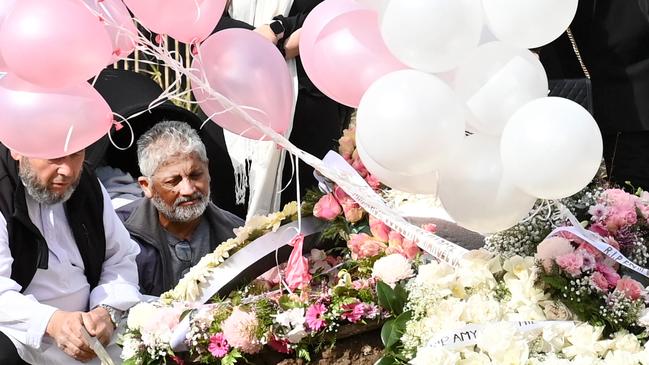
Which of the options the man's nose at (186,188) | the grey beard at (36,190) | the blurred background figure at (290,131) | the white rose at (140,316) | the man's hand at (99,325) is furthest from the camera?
the blurred background figure at (290,131)

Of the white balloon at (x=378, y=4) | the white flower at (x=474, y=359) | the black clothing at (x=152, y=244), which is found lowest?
the black clothing at (x=152, y=244)

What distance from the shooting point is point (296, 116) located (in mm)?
4344

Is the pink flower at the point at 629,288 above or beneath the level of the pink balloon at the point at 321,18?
beneath

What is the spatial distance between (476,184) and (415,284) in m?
0.58

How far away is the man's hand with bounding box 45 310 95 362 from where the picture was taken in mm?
3355

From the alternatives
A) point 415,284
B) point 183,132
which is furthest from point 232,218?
point 415,284

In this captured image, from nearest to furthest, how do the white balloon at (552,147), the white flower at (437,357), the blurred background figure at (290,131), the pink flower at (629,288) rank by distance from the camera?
the white balloon at (552,147)
the white flower at (437,357)
the pink flower at (629,288)
the blurred background figure at (290,131)

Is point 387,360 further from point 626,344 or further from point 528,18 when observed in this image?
point 528,18

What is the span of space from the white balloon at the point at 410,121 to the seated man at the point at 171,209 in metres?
1.85

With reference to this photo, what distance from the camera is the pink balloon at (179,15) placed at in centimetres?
253

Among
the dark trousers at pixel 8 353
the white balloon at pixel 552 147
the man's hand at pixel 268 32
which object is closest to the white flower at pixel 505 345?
the white balloon at pixel 552 147

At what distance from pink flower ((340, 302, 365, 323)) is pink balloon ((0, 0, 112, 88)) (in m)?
0.91

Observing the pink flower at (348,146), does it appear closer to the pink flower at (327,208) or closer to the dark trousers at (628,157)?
the pink flower at (327,208)

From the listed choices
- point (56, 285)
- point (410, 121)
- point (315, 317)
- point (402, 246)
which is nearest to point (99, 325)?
point (56, 285)
